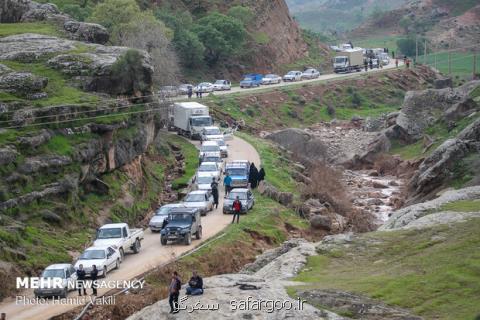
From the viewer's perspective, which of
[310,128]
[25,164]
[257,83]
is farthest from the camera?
[257,83]

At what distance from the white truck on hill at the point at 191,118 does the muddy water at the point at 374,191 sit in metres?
12.5

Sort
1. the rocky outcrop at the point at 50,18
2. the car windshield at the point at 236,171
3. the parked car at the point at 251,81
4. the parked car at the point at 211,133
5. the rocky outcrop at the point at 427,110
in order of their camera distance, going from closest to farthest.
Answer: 1. the car windshield at the point at 236,171
2. the rocky outcrop at the point at 50,18
3. the parked car at the point at 211,133
4. the rocky outcrop at the point at 427,110
5. the parked car at the point at 251,81

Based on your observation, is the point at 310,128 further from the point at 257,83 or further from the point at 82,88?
the point at 82,88

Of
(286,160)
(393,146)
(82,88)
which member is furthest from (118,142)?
(393,146)

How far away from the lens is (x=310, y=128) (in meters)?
96.5

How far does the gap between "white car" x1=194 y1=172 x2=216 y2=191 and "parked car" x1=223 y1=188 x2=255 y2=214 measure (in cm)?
314

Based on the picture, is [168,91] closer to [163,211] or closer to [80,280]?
[163,211]

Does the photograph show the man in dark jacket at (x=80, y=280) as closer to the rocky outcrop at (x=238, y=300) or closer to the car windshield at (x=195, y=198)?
the rocky outcrop at (x=238, y=300)

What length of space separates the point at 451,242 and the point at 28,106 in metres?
24.5

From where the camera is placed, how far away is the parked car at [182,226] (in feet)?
141

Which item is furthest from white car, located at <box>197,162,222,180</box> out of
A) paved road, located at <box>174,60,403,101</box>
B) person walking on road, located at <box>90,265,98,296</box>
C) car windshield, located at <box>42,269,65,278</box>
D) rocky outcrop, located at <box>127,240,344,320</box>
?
paved road, located at <box>174,60,403,101</box>

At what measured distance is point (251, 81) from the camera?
10569 centimetres

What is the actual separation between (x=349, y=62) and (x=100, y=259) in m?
88.3

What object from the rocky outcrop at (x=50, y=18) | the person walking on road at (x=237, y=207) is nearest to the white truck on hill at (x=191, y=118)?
the rocky outcrop at (x=50, y=18)
